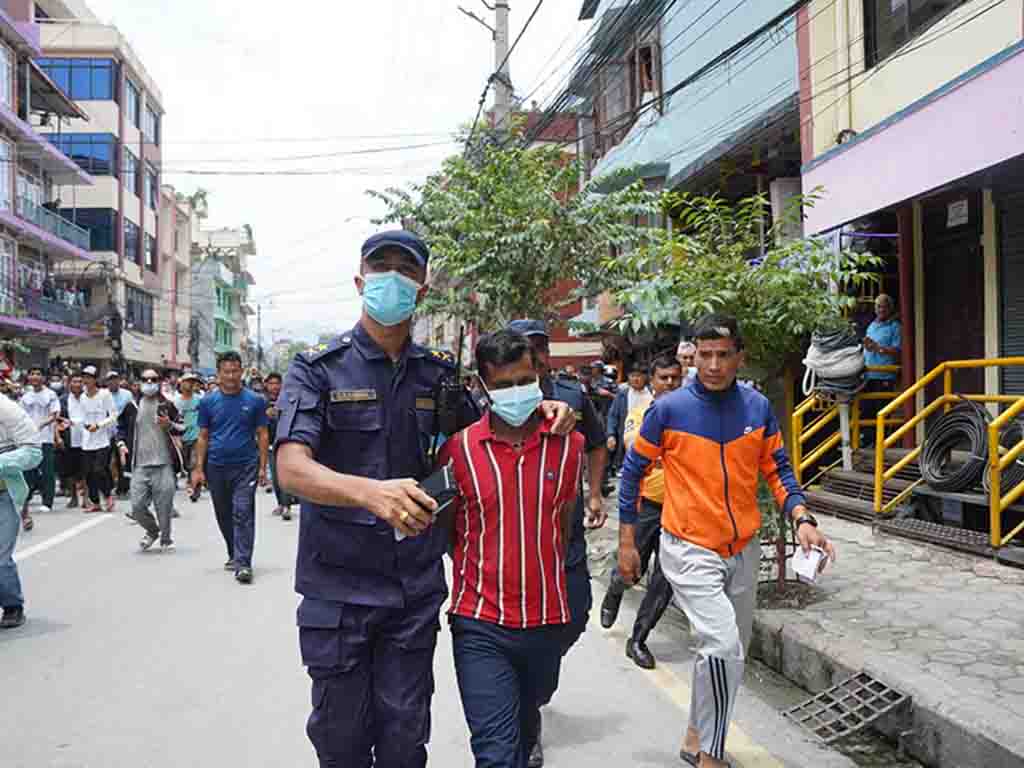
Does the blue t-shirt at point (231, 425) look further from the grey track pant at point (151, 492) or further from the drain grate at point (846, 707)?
the drain grate at point (846, 707)

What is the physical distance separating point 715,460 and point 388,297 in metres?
1.62

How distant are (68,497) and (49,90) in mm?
21795

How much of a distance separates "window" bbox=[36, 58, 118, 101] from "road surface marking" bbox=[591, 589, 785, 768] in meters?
39.3

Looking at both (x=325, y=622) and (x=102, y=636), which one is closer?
(x=325, y=622)

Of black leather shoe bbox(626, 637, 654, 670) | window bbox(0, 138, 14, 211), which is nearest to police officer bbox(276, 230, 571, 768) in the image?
black leather shoe bbox(626, 637, 654, 670)

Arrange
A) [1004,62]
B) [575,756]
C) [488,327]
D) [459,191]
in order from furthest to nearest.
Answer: [488,327] → [459,191] → [1004,62] → [575,756]

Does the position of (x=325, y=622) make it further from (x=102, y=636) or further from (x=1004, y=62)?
(x=1004, y=62)

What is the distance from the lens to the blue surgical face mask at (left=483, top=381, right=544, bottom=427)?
2.81m

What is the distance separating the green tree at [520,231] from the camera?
12.4 metres

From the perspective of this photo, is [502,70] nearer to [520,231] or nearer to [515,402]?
[520,231]

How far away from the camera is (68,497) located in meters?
13.7

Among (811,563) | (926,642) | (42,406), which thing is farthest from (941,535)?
(42,406)

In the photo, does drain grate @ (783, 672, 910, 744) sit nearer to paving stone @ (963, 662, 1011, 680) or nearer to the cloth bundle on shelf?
paving stone @ (963, 662, 1011, 680)

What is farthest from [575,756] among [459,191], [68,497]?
Answer: [68,497]
